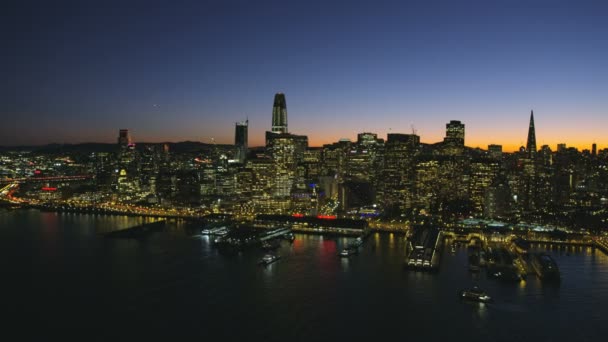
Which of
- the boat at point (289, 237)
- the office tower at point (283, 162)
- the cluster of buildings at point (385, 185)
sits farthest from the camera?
the office tower at point (283, 162)

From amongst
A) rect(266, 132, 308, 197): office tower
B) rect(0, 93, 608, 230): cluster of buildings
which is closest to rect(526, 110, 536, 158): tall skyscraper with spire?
rect(0, 93, 608, 230): cluster of buildings

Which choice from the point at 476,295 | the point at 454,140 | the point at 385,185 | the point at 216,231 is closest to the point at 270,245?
the point at 216,231

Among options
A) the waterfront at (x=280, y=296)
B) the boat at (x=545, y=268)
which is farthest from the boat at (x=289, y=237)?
the boat at (x=545, y=268)

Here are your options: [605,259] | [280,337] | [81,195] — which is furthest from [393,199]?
[280,337]

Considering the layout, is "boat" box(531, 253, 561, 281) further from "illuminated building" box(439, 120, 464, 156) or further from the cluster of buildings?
"illuminated building" box(439, 120, 464, 156)

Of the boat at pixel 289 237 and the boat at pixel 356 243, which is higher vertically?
the boat at pixel 356 243

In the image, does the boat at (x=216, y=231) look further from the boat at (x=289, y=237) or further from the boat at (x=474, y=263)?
the boat at (x=474, y=263)

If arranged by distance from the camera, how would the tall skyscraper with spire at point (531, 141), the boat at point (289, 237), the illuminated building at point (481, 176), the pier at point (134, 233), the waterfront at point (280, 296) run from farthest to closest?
the tall skyscraper with spire at point (531, 141) < the illuminated building at point (481, 176) < the pier at point (134, 233) < the boat at point (289, 237) < the waterfront at point (280, 296)
